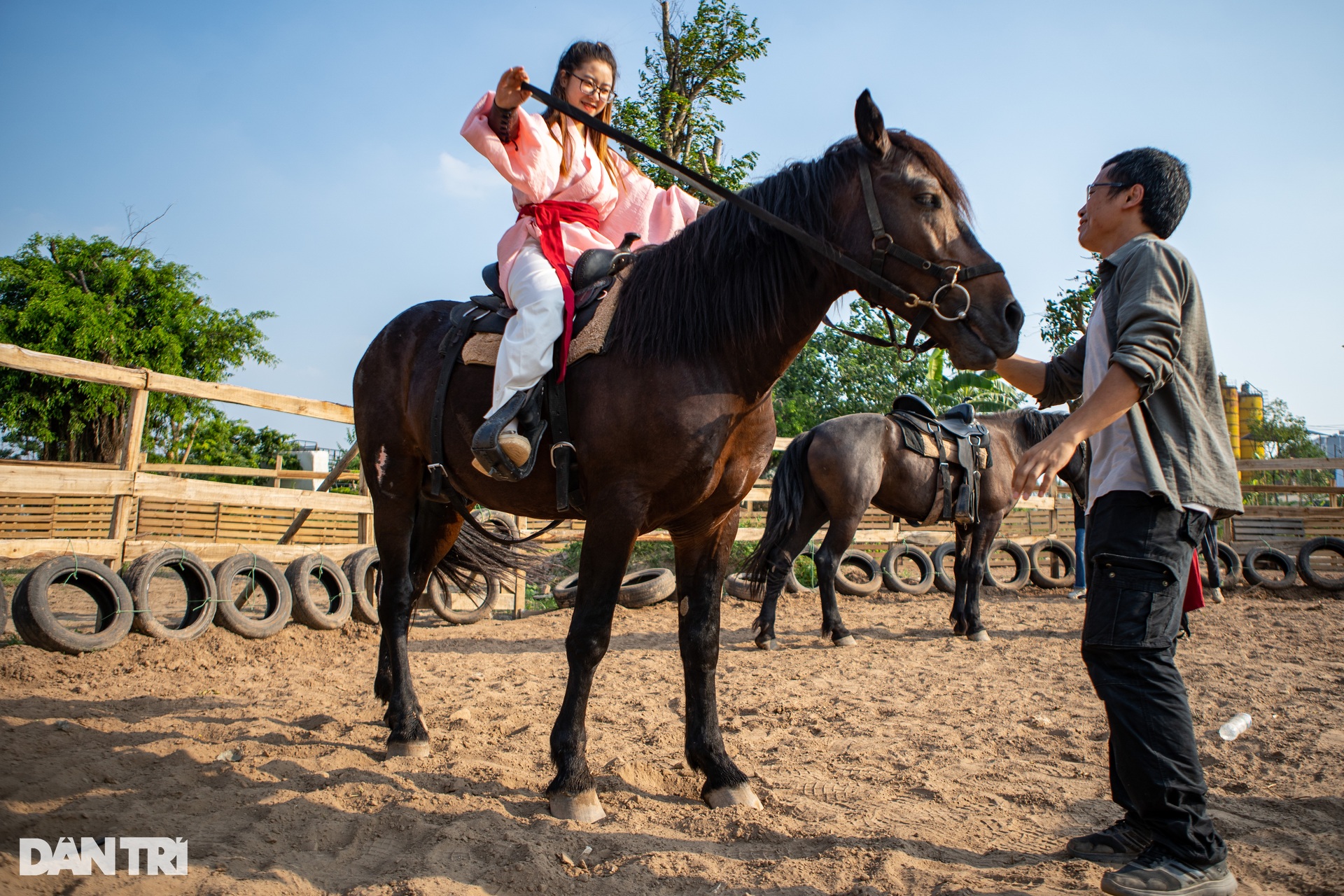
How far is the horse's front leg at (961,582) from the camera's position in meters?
6.79

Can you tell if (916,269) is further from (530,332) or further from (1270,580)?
(1270,580)

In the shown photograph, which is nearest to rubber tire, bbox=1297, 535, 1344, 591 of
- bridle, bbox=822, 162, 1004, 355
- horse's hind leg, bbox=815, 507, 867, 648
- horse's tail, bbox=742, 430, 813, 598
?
horse's hind leg, bbox=815, 507, 867, 648

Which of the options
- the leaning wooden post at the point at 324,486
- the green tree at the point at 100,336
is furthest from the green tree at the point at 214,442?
the leaning wooden post at the point at 324,486

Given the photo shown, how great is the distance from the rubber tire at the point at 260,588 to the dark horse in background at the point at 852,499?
3.93 m

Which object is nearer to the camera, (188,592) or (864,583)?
(188,592)

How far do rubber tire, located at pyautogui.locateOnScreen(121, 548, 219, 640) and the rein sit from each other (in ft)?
14.5

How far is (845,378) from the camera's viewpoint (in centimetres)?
1964

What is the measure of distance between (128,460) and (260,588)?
134 centimetres

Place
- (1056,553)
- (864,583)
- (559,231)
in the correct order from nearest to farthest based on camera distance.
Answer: (559,231) → (864,583) → (1056,553)

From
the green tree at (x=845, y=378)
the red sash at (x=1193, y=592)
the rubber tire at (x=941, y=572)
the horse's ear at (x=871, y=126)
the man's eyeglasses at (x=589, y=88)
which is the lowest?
the rubber tire at (x=941, y=572)

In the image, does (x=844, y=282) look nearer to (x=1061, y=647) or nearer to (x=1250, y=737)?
(x=1250, y=737)

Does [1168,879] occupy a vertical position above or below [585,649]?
below

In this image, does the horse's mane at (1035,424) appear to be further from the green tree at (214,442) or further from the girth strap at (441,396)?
the green tree at (214,442)

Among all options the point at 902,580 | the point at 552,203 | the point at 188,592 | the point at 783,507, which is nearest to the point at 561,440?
the point at 552,203
